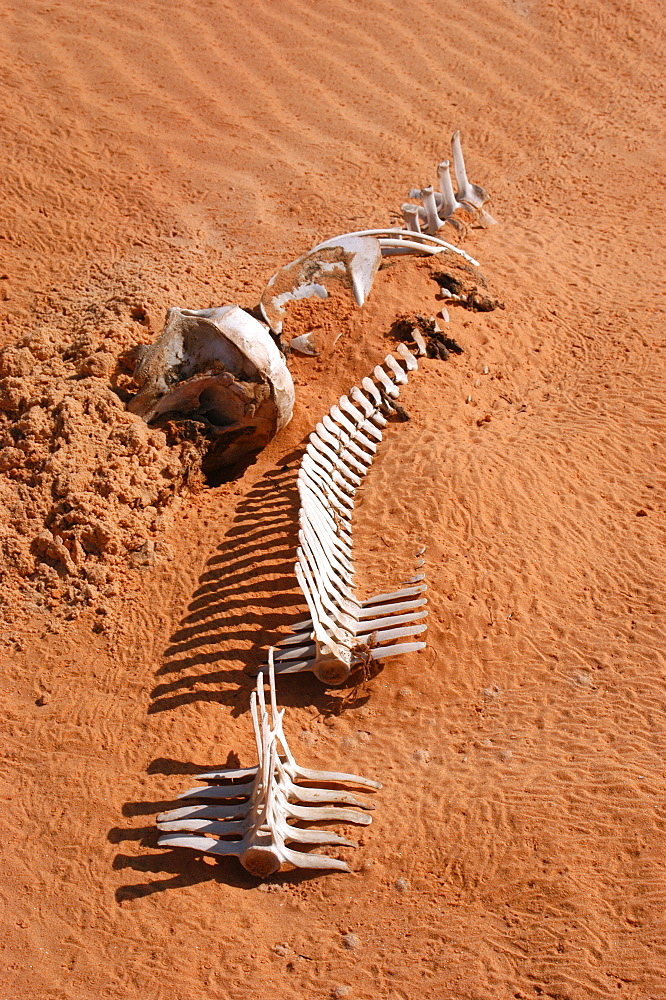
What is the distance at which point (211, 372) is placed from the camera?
5.70 m

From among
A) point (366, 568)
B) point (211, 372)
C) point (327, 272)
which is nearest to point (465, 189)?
point (327, 272)

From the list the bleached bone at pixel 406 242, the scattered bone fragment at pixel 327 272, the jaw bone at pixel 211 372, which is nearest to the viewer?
the jaw bone at pixel 211 372

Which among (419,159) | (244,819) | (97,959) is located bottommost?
(97,959)

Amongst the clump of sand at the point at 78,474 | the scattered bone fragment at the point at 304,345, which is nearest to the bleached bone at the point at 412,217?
the scattered bone fragment at the point at 304,345

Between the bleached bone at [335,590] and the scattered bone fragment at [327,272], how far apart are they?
1292mm

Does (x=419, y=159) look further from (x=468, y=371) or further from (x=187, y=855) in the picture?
(x=187, y=855)

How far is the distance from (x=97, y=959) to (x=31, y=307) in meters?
4.89

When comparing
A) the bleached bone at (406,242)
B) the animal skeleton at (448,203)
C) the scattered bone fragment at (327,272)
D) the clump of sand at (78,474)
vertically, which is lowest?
the clump of sand at (78,474)

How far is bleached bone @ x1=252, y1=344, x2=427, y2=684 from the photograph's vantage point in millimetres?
4672

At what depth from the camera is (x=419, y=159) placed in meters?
9.22

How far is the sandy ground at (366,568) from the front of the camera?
3.79 m

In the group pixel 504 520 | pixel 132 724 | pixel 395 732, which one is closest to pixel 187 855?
pixel 132 724

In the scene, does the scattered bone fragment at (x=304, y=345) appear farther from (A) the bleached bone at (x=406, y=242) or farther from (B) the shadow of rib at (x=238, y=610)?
(B) the shadow of rib at (x=238, y=610)

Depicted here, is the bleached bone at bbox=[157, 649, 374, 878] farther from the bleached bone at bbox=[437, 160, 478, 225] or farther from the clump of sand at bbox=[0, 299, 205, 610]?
the bleached bone at bbox=[437, 160, 478, 225]
